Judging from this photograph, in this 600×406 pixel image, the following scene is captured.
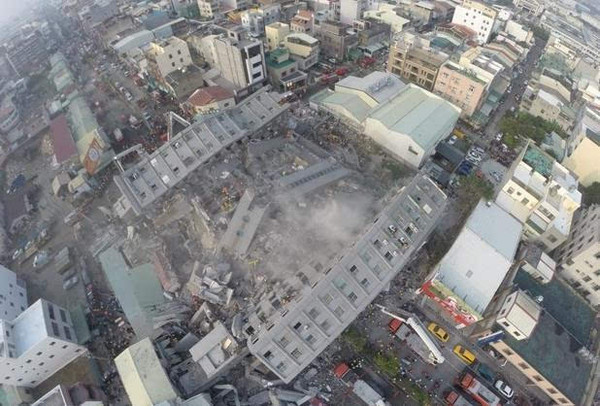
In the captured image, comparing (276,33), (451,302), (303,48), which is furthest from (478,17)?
(451,302)

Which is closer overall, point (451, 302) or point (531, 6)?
point (451, 302)

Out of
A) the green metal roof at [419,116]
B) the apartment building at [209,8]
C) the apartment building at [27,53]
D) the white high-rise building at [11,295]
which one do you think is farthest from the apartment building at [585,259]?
the apartment building at [27,53]

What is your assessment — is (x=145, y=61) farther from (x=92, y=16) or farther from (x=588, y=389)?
(x=588, y=389)

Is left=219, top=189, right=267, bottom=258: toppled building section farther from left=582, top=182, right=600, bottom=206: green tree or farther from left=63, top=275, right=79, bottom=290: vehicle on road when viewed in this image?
left=582, top=182, right=600, bottom=206: green tree

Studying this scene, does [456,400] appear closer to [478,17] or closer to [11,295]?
[11,295]

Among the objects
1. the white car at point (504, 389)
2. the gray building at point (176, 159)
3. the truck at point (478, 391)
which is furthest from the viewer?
the gray building at point (176, 159)

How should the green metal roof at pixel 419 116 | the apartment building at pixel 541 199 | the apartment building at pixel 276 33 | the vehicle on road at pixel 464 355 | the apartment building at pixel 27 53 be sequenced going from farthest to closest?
the apartment building at pixel 27 53, the apartment building at pixel 276 33, the green metal roof at pixel 419 116, the apartment building at pixel 541 199, the vehicle on road at pixel 464 355

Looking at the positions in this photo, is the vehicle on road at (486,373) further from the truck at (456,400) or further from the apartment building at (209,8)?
the apartment building at (209,8)
